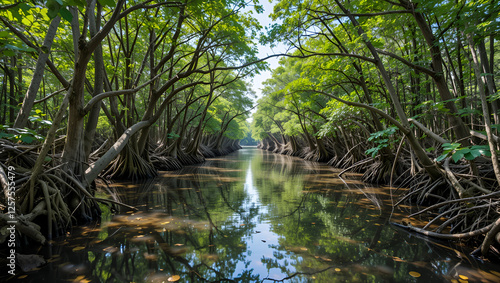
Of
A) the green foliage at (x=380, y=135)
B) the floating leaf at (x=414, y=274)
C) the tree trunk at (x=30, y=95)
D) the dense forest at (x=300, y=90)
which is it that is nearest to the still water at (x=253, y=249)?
the floating leaf at (x=414, y=274)

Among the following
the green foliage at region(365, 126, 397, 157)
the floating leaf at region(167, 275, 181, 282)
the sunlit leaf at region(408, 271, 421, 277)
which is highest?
the green foliage at region(365, 126, 397, 157)

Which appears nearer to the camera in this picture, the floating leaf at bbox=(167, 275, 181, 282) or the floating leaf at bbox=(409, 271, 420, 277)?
the floating leaf at bbox=(167, 275, 181, 282)

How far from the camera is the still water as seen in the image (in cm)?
219

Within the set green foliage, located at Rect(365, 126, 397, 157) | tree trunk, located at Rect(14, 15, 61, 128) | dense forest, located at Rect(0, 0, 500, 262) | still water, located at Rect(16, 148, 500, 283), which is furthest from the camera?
green foliage, located at Rect(365, 126, 397, 157)

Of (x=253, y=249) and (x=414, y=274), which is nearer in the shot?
(x=414, y=274)

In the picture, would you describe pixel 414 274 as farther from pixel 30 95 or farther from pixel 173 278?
pixel 30 95

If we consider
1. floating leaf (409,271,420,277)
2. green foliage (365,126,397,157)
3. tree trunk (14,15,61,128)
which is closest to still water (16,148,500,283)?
floating leaf (409,271,420,277)

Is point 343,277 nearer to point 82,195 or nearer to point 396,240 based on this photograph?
point 396,240

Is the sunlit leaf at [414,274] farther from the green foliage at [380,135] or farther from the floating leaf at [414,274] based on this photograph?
the green foliage at [380,135]

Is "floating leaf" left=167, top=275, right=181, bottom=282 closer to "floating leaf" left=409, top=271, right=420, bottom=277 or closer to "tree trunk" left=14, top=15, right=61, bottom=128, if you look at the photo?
"floating leaf" left=409, top=271, right=420, bottom=277

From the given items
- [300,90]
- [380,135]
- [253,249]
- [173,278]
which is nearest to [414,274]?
[253,249]

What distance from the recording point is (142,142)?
29.7ft

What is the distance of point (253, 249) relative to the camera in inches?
109

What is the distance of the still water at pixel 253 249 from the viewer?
7.17ft
